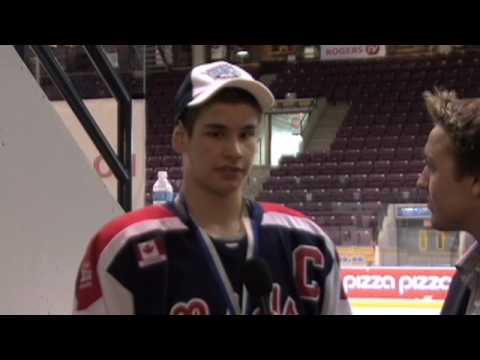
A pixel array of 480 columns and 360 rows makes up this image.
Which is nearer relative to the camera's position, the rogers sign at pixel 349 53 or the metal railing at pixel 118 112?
the metal railing at pixel 118 112

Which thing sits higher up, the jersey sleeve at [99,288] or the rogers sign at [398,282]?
the jersey sleeve at [99,288]

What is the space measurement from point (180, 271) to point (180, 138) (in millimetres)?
222

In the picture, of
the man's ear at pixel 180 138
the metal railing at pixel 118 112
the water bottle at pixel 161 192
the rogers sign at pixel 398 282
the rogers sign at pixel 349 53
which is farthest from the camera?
the rogers sign at pixel 349 53

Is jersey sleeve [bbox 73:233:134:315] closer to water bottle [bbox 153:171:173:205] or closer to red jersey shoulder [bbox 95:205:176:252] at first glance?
red jersey shoulder [bbox 95:205:176:252]

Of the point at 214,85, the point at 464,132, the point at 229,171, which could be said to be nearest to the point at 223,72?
the point at 214,85

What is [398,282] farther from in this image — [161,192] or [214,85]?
[214,85]

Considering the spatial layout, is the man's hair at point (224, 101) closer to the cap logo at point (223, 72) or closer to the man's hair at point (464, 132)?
the cap logo at point (223, 72)

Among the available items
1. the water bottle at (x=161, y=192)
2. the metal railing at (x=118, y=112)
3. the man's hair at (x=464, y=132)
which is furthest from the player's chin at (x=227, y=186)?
the water bottle at (x=161, y=192)

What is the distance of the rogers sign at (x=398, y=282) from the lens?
5.73 meters

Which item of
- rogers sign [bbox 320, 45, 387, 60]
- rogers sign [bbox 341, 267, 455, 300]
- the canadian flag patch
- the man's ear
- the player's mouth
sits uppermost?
rogers sign [bbox 320, 45, 387, 60]

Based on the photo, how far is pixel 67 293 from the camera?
1.58m

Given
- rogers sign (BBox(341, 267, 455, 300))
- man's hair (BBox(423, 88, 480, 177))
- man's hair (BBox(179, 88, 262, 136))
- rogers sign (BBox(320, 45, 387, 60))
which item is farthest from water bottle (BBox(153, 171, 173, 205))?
rogers sign (BBox(320, 45, 387, 60))

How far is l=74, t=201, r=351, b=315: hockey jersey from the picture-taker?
2.84ft
